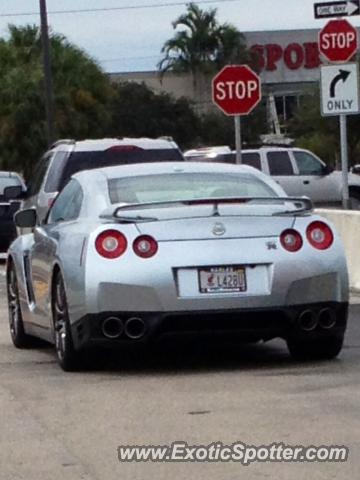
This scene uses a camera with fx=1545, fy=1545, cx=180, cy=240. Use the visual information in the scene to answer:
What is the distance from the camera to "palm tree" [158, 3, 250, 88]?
84.4 metres

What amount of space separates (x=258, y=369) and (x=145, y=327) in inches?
37.9

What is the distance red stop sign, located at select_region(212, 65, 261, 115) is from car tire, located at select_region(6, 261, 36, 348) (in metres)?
9.53

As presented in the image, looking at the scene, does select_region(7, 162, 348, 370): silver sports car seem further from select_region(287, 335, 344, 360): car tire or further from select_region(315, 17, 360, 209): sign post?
select_region(315, 17, 360, 209): sign post

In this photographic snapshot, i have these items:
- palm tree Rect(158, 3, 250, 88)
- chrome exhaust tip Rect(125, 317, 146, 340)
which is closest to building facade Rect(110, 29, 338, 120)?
palm tree Rect(158, 3, 250, 88)

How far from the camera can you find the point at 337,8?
19.1 metres

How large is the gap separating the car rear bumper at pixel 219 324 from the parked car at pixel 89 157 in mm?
7098

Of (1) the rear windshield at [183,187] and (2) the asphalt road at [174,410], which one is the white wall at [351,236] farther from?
(1) the rear windshield at [183,187]

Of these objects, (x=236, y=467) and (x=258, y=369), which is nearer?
(x=236, y=467)

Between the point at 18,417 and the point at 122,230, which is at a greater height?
the point at 122,230

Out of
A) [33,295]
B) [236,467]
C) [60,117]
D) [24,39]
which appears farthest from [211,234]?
[24,39]

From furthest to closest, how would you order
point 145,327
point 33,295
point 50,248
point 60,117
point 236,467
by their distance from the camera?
point 60,117
point 33,295
point 50,248
point 145,327
point 236,467

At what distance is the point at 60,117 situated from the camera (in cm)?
5700

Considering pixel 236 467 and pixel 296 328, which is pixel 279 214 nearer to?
pixel 296 328

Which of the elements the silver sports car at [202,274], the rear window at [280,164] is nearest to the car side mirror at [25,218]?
the silver sports car at [202,274]
